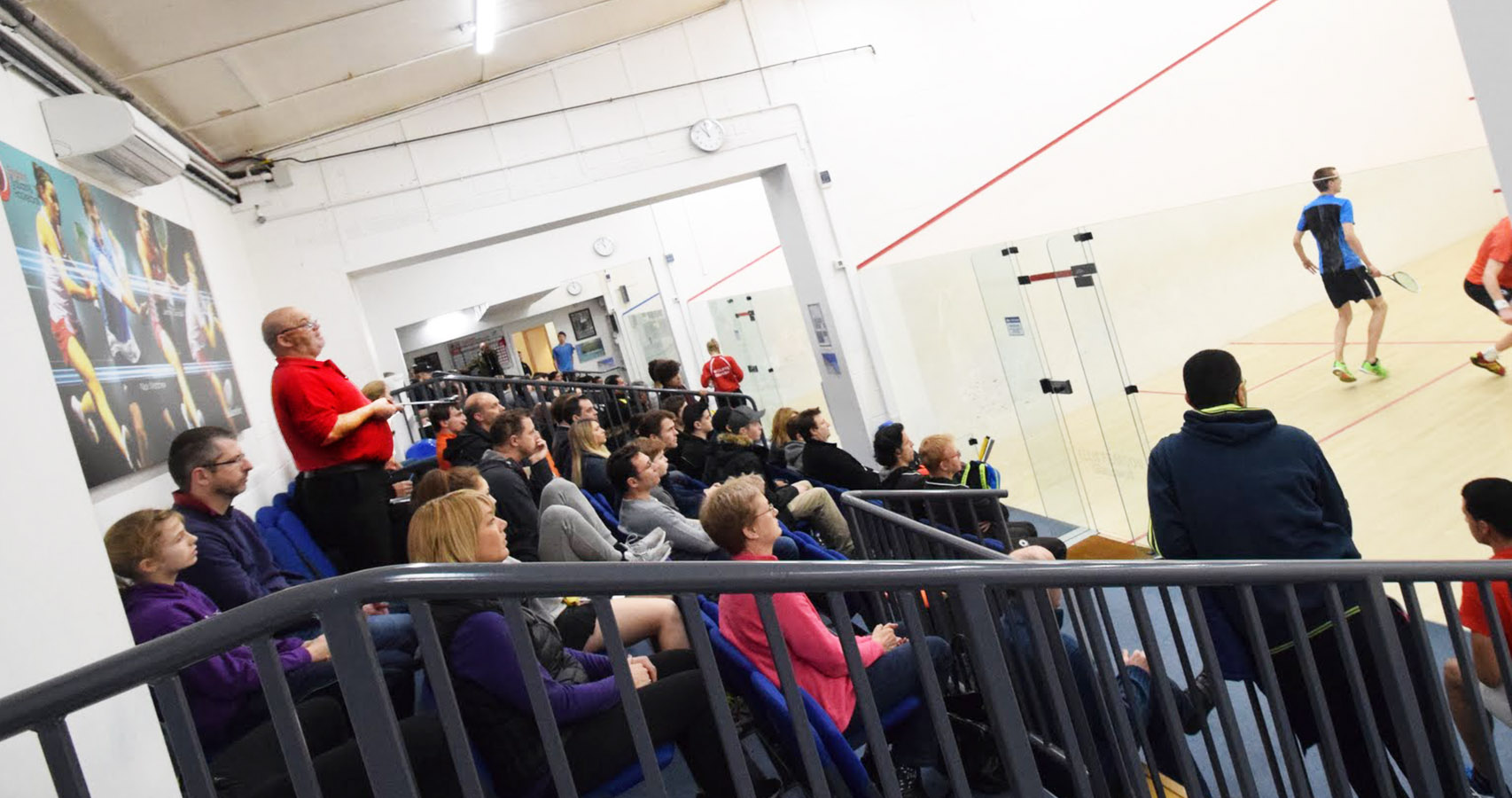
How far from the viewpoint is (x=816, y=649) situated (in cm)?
227

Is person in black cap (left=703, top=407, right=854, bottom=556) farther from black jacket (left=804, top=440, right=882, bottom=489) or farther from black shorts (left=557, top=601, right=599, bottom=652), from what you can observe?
black shorts (left=557, top=601, right=599, bottom=652)

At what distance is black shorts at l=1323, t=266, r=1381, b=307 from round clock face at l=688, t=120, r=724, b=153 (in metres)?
4.53

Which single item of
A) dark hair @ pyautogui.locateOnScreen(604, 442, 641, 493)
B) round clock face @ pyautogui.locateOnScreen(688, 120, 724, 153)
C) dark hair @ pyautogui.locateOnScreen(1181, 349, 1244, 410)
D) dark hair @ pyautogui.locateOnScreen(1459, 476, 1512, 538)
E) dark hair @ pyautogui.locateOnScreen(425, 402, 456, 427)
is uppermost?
round clock face @ pyautogui.locateOnScreen(688, 120, 724, 153)

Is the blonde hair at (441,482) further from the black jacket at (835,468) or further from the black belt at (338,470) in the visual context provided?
the black jacket at (835,468)

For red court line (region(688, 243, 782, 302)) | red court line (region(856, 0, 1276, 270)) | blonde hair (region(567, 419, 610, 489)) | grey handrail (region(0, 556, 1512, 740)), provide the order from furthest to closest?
red court line (region(688, 243, 782, 302)), red court line (region(856, 0, 1276, 270)), blonde hair (region(567, 419, 610, 489)), grey handrail (region(0, 556, 1512, 740))

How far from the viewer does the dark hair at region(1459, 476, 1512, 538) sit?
8.04ft

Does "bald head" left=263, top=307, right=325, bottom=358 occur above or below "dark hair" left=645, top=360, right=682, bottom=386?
above

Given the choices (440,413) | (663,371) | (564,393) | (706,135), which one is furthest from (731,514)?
(564,393)

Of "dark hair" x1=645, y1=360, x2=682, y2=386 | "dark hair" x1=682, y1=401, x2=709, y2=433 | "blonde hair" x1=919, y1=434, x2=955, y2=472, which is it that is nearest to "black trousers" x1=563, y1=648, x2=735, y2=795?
"blonde hair" x1=919, y1=434, x2=955, y2=472

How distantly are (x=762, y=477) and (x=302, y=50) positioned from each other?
326cm

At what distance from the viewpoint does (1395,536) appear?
13.7 ft

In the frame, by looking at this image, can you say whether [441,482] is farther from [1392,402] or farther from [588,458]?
[1392,402]

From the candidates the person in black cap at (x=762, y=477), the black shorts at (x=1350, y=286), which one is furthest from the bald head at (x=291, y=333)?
the black shorts at (x=1350, y=286)

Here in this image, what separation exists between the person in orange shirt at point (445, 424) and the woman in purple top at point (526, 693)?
9.84 ft
